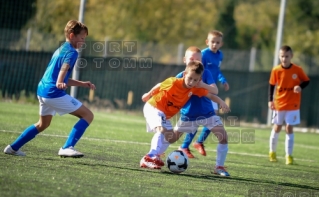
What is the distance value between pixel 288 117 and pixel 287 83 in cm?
66

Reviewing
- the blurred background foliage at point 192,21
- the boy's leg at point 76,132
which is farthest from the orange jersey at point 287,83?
the blurred background foliage at point 192,21

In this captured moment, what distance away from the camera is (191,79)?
8.69m

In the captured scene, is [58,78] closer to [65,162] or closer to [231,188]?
[65,162]

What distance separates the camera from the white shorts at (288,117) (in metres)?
12.5

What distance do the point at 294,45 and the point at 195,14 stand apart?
774cm

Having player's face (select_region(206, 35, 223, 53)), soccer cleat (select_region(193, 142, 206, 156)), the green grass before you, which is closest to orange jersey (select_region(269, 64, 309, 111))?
the green grass

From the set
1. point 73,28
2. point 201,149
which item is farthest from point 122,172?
point 201,149

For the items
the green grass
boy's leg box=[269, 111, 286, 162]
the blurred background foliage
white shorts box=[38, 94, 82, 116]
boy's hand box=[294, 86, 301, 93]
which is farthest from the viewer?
the blurred background foliage

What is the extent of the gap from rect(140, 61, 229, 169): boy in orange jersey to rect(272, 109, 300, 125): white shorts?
3.77 metres

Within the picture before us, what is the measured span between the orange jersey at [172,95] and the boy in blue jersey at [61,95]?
3.19 feet

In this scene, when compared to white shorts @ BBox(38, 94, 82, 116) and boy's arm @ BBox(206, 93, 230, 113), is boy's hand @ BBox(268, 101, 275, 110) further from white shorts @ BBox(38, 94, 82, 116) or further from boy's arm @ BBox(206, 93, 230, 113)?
white shorts @ BBox(38, 94, 82, 116)

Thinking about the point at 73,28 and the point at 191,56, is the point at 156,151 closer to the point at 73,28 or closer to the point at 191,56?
the point at 191,56

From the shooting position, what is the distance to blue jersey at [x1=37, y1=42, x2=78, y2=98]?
8.67m

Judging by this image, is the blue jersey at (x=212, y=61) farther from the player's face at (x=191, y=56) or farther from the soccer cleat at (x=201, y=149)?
the player's face at (x=191, y=56)
